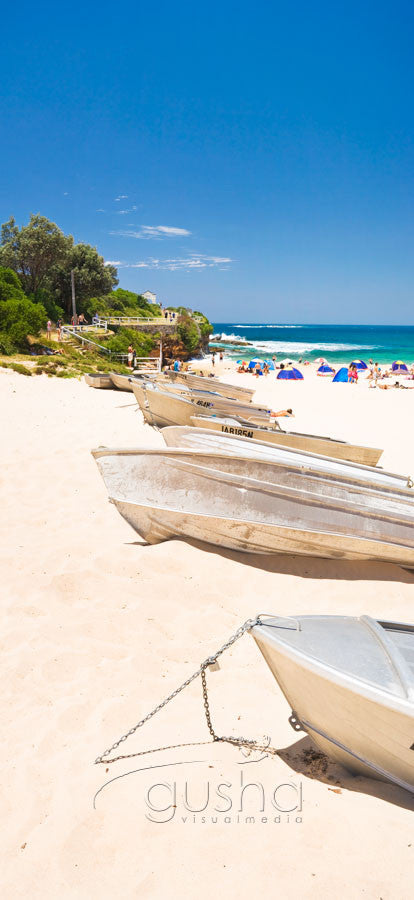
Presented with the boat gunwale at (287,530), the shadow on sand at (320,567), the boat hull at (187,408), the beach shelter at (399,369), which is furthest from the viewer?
the beach shelter at (399,369)

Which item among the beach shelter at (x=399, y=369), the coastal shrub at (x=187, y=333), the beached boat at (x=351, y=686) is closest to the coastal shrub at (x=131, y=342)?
the coastal shrub at (x=187, y=333)

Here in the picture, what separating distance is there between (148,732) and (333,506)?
2913mm

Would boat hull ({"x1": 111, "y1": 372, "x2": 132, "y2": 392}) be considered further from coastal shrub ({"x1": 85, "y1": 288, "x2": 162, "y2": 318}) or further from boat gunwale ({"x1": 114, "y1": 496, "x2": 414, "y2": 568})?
coastal shrub ({"x1": 85, "y1": 288, "x2": 162, "y2": 318})

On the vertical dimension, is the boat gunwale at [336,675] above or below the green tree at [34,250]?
below

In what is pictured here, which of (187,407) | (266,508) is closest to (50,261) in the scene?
(187,407)

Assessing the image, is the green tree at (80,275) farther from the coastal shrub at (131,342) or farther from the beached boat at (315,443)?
the beached boat at (315,443)

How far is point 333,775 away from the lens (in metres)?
2.37

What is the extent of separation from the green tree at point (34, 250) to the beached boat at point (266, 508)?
122 feet

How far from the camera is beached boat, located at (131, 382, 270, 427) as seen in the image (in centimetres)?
957

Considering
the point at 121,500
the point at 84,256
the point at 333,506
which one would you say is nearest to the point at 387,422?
the point at 333,506

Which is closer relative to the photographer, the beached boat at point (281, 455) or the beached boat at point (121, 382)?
the beached boat at point (281, 455)

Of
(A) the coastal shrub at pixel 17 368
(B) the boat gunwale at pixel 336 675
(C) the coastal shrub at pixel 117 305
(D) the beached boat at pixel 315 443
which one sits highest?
(C) the coastal shrub at pixel 117 305

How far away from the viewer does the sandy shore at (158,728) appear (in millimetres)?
1962

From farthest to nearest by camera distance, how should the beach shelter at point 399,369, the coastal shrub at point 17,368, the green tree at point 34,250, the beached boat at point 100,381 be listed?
the green tree at point 34,250
the beach shelter at point 399,369
the coastal shrub at point 17,368
the beached boat at point 100,381
